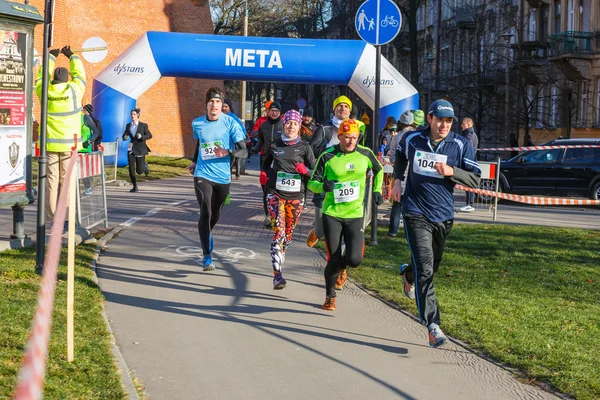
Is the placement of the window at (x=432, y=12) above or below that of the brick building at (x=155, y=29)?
above

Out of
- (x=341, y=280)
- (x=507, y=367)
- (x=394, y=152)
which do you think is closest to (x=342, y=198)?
(x=341, y=280)

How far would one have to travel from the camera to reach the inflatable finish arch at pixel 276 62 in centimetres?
2238

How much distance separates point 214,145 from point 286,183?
3.42 feet

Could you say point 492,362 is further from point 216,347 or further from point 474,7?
point 474,7

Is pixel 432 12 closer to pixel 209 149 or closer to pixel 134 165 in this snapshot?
pixel 134 165

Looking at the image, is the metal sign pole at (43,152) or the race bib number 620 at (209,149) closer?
the metal sign pole at (43,152)

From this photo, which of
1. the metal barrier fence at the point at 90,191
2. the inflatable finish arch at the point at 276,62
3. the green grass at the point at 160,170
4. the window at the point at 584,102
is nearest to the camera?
the metal barrier fence at the point at 90,191

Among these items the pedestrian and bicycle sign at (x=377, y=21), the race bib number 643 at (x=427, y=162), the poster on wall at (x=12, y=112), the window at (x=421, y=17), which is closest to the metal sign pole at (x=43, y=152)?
the poster on wall at (x=12, y=112)

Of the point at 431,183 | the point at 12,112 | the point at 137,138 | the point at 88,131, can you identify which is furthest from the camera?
the point at 137,138

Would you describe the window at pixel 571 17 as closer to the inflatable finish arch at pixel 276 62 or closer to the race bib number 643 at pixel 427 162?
the inflatable finish arch at pixel 276 62

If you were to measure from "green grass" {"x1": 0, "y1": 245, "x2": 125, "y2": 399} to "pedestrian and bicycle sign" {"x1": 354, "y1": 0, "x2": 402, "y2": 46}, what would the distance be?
4891 mm

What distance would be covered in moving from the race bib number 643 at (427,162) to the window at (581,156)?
17.5 meters

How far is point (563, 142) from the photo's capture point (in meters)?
23.8

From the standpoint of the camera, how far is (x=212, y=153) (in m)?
9.66
